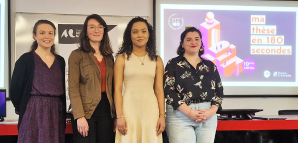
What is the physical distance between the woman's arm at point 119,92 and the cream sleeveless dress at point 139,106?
0.03 m

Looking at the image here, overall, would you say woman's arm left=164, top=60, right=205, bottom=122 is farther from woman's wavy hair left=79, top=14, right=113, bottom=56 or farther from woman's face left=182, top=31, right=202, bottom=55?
woman's wavy hair left=79, top=14, right=113, bottom=56

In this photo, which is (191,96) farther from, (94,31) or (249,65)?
(249,65)

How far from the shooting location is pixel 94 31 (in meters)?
2.02

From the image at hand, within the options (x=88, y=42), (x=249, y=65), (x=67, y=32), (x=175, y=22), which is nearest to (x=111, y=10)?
(x=67, y=32)

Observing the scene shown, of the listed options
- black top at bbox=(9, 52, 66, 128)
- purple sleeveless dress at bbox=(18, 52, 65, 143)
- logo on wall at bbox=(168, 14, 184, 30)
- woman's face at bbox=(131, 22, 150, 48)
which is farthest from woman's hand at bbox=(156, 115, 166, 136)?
logo on wall at bbox=(168, 14, 184, 30)

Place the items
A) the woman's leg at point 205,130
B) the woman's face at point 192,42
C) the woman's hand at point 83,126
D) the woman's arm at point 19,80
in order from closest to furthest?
the woman's hand at point 83,126
the woman's arm at point 19,80
the woman's leg at point 205,130
the woman's face at point 192,42

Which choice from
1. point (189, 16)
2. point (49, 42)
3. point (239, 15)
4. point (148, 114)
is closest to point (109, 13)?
point (189, 16)

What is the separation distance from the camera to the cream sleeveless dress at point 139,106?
1.95 m

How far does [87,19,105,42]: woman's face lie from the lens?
6.61ft

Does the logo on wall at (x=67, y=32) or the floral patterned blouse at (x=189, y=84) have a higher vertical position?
the logo on wall at (x=67, y=32)

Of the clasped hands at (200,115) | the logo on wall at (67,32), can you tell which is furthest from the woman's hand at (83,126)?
the logo on wall at (67,32)

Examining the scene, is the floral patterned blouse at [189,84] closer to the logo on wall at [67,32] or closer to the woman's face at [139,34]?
the woman's face at [139,34]

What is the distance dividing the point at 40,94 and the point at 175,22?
2.81m

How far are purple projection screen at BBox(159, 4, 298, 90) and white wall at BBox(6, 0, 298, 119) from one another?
247 millimetres
